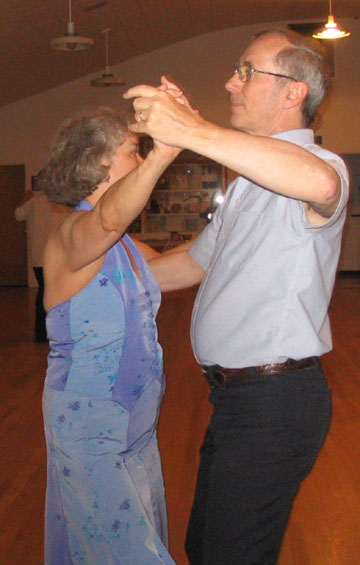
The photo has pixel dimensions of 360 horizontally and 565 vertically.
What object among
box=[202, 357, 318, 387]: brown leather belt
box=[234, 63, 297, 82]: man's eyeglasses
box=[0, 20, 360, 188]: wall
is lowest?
box=[202, 357, 318, 387]: brown leather belt

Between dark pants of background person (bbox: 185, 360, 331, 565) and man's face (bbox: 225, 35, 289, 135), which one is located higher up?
man's face (bbox: 225, 35, 289, 135)

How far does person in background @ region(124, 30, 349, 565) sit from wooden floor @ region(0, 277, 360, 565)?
1245mm

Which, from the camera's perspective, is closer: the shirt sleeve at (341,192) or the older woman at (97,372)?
the shirt sleeve at (341,192)

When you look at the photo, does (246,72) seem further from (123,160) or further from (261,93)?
(123,160)

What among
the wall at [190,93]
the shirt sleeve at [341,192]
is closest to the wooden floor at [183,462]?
the shirt sleeve at [341,192]

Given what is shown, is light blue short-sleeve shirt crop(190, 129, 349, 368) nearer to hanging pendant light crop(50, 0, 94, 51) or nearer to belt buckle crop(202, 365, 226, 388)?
belt buckle crop(202, 365, 226, 388)

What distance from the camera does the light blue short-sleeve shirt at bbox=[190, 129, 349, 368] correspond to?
1732mm

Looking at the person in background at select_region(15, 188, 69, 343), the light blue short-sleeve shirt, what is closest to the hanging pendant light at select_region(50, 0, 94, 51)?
the person in background at select_region(15, 188, 69, 343)

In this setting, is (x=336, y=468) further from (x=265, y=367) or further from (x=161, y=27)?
(x=161, y=27)

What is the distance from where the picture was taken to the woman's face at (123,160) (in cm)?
211

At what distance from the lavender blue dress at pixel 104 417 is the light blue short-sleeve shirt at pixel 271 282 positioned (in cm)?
33

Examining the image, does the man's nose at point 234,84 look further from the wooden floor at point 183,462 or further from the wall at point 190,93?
the wall at point 190,93

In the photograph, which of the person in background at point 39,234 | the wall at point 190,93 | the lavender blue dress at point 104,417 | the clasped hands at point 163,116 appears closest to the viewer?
the clasped hands at point 163,116

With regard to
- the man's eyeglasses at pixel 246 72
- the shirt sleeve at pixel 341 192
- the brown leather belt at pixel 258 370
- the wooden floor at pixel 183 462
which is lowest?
the wooden floor at pixel 183 462
